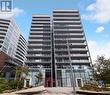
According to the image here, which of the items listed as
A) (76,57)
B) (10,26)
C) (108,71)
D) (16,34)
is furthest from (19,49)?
(108,71)

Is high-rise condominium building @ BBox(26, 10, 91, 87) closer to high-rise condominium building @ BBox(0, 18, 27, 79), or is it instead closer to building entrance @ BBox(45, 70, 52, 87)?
building entrance @ BBox(45, 70, 52, 87)

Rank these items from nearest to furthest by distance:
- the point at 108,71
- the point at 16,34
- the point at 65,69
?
the point at 108,71
the point at 65,69
the point at 16,34

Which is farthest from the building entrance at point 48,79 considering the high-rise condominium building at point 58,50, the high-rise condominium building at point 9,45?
the high-rise condominium building at point 9,45

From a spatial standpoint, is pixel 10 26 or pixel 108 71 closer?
pixel 108 71

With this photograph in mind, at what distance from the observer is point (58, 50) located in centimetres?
7825

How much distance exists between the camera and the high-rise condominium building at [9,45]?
80938 millimetres

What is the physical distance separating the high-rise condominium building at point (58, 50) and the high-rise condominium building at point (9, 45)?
38.2ft

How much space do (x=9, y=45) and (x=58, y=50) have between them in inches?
1192

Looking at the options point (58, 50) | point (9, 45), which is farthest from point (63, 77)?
point (9, 45)

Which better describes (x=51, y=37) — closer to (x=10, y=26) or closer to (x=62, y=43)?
(x=62, y=43)

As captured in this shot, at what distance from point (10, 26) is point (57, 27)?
26.6 m

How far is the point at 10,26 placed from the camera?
96.2 meters

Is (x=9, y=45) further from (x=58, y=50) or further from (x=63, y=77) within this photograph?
(x=63, y=77)

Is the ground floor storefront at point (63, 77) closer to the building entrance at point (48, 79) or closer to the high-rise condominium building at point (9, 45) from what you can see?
the building entrance at point (48, 79)
